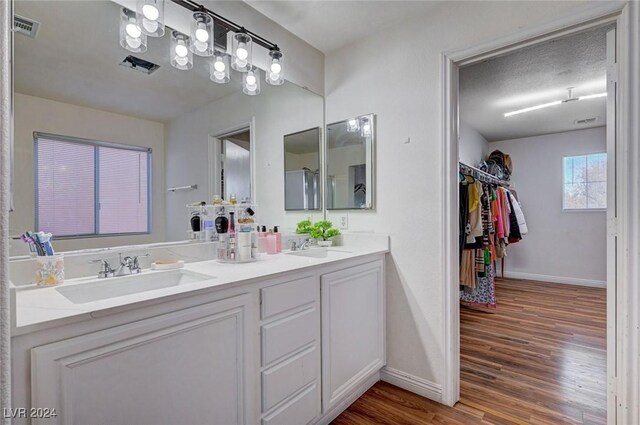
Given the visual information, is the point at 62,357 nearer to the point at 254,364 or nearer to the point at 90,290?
the point at 90,290

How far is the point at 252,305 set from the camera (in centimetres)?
128

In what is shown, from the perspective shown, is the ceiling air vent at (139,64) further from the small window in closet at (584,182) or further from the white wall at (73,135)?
the small window in closet at (584,182)

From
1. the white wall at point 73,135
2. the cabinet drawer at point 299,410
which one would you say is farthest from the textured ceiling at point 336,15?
the cabinet drawer at point 299,410

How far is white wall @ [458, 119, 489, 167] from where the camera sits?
419 cm

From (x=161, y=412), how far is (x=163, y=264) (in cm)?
68

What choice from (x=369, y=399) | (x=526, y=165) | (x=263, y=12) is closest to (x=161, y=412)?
(x=369, y=399)

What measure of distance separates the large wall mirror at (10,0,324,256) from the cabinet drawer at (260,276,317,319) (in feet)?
2.24

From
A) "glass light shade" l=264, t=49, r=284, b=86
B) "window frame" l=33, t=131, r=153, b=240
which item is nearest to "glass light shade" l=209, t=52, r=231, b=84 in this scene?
"glass light shade" l=264, t=49, r=284, b=86

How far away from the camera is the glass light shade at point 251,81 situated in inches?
77.9

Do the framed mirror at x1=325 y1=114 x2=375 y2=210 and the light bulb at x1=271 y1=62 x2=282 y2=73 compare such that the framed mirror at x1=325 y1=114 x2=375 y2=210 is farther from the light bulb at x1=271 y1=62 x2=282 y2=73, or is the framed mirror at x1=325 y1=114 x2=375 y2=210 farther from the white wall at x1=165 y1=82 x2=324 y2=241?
the light bulb at x1=271 y1=62 x2=282 y2=73

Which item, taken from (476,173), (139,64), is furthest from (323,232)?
(476,173)

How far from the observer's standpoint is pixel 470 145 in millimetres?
4445

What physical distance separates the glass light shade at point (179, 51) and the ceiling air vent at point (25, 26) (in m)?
0.54

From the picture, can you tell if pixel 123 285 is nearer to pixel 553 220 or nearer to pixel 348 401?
pixel 348 401
